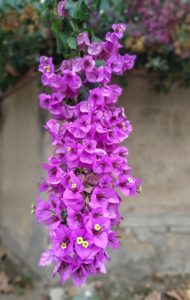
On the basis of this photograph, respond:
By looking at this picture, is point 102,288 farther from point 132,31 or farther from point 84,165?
point 84,165

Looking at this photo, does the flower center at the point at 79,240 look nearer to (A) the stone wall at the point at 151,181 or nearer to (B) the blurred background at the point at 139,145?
(B) the blurred background at the point at 139,145

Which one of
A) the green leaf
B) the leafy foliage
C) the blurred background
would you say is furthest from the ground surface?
the green leaf

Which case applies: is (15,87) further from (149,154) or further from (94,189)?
(94,189)

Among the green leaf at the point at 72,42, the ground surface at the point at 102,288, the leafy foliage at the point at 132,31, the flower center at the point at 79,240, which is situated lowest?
the ground surface at the point at 102,288

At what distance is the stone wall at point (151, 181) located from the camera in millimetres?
3553

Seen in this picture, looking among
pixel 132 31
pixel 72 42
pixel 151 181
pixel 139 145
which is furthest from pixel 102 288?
pixel 72 42

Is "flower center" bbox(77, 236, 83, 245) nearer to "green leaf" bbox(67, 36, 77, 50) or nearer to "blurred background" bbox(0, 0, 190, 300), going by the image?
"green leaf" bbox(67, 36, 77, 50)

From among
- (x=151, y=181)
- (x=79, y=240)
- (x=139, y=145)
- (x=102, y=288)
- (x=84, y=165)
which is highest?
(x=139, y=145)

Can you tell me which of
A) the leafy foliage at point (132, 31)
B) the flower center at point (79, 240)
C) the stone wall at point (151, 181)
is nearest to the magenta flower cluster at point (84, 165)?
the flower center at point (79, 240)

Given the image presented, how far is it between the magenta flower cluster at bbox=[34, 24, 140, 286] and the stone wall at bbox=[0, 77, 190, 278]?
1825 millimetres

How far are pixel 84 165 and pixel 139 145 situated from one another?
6.57 ft

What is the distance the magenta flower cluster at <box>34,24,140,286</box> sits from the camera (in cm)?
160

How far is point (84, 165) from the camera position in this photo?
5.47ft

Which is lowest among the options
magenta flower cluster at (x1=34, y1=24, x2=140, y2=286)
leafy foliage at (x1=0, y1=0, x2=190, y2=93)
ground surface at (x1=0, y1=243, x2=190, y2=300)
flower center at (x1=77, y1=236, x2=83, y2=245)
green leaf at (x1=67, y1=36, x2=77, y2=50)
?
ground surface at (x1=0, y1=243, x2=190, y2=300)
